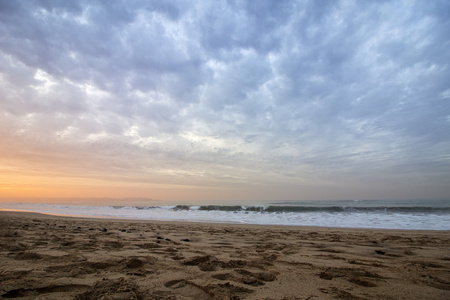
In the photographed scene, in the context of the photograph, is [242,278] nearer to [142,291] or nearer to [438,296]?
[142,291]

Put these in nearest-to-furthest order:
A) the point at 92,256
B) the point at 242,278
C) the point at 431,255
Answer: the point at 242,278 → the point at 92,256 → the point at 431,255

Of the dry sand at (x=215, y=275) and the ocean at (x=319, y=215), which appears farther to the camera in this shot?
the ocean at (x=319, y=215)

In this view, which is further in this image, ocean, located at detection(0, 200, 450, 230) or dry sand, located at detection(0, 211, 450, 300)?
ocean, located at detection(0, 200, 450, 230)

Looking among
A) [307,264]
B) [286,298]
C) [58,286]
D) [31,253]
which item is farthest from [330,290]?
[31,253]

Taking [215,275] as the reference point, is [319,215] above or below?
below

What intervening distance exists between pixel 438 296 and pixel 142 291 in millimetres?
3057

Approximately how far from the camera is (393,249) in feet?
16.2

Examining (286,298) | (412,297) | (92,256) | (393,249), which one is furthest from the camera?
(393,249)

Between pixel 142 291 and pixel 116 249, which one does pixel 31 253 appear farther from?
pixel 142 291

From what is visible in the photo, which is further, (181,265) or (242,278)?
(181,265)

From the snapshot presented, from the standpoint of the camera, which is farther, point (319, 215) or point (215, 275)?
point (319, 215)

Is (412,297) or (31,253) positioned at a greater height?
(31,253)

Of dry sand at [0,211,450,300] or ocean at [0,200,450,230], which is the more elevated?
dry sand at [0,211,450,300]

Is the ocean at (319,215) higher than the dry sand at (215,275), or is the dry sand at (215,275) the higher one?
the dry sand at (215,275)
